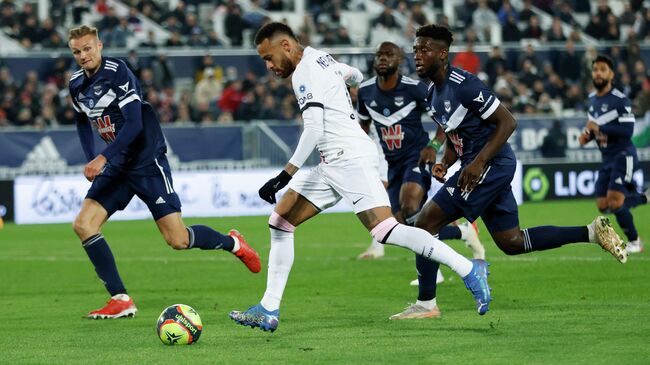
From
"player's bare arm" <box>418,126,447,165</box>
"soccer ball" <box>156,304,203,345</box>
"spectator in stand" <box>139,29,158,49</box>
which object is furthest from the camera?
"spectator in stand" <box>139,29,158,49</box>

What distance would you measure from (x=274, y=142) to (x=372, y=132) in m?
11.2

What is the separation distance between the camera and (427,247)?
851cm

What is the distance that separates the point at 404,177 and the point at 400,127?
54cm

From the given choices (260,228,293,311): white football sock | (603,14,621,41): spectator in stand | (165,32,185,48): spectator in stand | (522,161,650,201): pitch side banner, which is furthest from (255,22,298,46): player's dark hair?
A: (603,14,621,41): spectator in stand

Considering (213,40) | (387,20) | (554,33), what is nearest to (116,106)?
(213,40)

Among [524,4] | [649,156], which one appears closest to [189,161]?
[649,156]

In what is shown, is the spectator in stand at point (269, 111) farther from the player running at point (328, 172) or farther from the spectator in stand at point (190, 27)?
the player running at point (328, 172)

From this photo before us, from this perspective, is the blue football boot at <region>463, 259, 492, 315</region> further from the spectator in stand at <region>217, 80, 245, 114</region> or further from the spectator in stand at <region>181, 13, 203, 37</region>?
the spectator in stand at <region>181, 13, 203, 37</region>

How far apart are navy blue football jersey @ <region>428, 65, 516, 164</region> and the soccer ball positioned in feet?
7.99

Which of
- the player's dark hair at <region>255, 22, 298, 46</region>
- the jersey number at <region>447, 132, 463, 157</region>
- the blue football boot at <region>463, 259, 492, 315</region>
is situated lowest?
the blue football boot at <region>463, 259, 492, 315</region>

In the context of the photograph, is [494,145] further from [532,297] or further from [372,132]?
[372,132]

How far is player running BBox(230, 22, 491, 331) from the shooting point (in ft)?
27.5

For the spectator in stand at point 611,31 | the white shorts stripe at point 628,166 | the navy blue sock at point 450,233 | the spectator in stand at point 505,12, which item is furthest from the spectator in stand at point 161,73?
the navy blue sock at point 450,233

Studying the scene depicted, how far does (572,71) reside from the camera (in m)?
31.0
